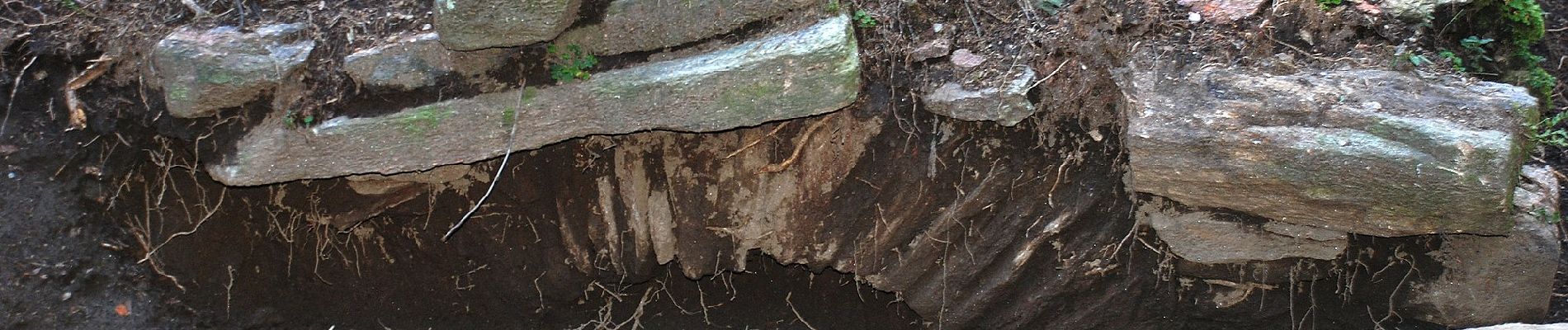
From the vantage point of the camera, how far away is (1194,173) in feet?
9.11

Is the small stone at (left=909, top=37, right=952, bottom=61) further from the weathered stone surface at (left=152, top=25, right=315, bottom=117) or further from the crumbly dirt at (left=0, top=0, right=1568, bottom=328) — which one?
the weathered stone surface at (left=152, top=25, right=315, bottom=117)

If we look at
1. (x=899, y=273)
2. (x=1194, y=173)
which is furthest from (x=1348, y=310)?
(x=899, y=273)

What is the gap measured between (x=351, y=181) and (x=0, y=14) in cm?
97

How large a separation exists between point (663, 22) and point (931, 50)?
0.73 meters

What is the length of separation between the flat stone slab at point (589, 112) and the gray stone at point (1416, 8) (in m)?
1.40

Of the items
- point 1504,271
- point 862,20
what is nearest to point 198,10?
point 862,20

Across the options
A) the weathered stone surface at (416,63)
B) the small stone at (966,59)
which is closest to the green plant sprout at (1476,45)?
the small stone at (966,59)

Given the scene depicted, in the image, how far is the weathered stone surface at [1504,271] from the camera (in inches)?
112

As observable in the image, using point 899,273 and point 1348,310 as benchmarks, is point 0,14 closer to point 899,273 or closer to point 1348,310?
point 899,273

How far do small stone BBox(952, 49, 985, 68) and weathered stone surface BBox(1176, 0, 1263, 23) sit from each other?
22.4 inches

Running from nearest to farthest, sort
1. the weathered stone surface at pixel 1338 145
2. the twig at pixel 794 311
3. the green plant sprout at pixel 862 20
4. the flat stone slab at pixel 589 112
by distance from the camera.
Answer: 1. the weathered stone surface at pixel 1338 145
2. the flat stone slab at pixel 589 112
3. the green plant sprout at pixel 862 20
4. the twig at pixel 794 311

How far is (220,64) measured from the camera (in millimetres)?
2771

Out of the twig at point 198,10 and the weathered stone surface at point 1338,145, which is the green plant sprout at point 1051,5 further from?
the twig at point 198,10

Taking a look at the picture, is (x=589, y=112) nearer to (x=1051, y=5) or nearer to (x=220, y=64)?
(x=220, y=64)
